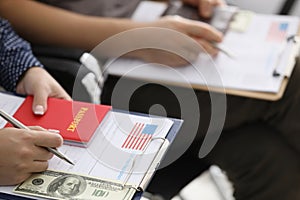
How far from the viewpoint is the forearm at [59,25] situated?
1459mm

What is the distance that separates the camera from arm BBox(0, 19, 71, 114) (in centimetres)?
120

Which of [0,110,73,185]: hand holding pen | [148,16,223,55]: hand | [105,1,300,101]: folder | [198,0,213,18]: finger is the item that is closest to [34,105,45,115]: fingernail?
[0,110,73,185]: hand holding pen

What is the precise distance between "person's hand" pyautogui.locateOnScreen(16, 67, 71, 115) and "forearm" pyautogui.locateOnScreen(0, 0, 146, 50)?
0.23m

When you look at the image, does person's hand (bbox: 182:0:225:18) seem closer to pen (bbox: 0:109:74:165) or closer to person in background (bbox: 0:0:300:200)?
person in background (bbox: 0:0:300:200)

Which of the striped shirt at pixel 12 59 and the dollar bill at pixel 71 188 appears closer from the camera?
the dollar bill at pixel 71 188

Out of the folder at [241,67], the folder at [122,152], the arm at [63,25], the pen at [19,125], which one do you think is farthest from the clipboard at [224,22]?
the pen at [19,125]

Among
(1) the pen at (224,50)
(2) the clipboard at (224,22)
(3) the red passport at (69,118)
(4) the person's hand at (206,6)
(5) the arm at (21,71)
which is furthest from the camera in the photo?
(4) the person's hand at (206,6)

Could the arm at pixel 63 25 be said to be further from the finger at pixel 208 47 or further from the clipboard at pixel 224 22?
the clipboard at pixel 224 22

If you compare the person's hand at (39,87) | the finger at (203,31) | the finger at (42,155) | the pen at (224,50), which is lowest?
the person's hand at (39,87)

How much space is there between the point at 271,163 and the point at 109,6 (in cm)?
62

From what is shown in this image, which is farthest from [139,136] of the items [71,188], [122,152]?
[71,188]

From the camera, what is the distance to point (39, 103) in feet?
3.68

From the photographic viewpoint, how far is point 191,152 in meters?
1.56

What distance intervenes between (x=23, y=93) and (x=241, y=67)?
A: 54 cm
